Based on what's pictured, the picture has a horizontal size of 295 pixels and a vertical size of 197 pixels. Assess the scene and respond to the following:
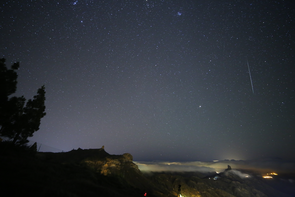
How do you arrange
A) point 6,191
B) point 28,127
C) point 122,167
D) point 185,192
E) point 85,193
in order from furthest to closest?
point 185,192, point 122,167, point 28,127, point 85,193, point 6,191

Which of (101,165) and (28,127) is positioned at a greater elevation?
(28,127)

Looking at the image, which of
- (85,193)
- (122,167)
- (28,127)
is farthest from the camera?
(122,167)

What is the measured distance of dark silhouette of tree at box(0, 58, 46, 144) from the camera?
53.3 ft

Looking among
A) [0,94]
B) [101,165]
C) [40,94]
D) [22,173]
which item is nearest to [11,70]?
[0,94]

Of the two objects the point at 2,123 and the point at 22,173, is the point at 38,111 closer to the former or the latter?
the point at 2,123

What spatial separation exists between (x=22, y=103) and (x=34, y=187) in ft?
64.6

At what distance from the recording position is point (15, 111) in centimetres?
1731

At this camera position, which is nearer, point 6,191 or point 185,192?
point 6,191

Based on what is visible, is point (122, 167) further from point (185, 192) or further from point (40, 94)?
point (185, 192)

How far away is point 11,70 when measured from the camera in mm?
17156

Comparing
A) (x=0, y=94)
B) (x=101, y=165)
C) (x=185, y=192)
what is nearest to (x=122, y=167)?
(x=101, y=165)

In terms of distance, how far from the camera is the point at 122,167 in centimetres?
11394

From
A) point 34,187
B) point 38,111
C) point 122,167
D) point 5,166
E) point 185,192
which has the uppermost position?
point 38,111

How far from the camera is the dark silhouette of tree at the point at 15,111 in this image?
53.3ft
